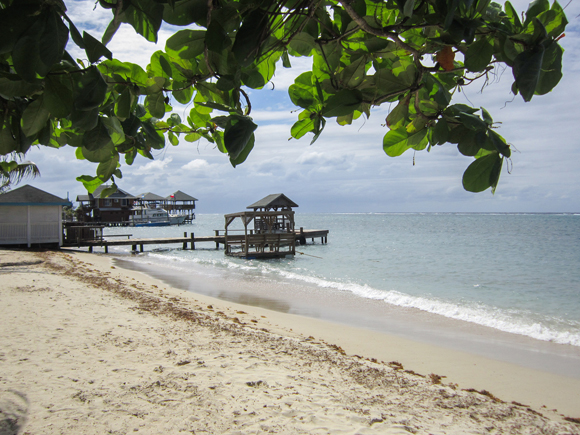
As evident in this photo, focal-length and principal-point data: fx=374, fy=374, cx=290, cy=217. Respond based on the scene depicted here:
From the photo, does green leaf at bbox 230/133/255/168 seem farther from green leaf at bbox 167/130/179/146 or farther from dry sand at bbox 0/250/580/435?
dry sand at bbox 0/250/580/435

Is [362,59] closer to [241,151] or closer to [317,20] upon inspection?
[317,20]

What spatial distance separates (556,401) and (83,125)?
20.3 feet

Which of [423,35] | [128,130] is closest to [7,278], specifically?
[128,130]

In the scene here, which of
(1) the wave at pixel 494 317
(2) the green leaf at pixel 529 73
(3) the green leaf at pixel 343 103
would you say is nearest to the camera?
(2) the green leaf at pixel 529 73

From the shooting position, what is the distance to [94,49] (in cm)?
92

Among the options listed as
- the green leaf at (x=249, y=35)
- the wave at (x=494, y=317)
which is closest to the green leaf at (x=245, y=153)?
the green leaf at (x=249, y=35)

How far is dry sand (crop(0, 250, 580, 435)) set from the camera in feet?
9.94

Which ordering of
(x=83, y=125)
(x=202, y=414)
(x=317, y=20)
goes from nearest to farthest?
(x=83, y=125)
(x=317, y=20)
(x=202, y=414)

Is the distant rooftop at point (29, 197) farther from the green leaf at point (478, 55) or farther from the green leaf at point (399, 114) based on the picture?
the green leaf at point (478, 55)

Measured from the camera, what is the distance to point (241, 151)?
1.01 metres

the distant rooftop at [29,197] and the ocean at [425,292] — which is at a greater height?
the distant rooftop at [29,197]

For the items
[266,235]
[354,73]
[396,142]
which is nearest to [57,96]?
[354,73]

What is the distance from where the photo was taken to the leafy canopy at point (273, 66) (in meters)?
0.91

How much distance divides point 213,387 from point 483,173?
3.49 meters
